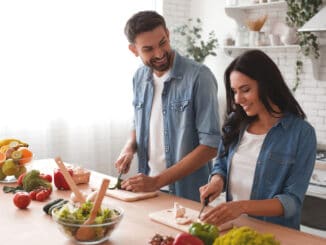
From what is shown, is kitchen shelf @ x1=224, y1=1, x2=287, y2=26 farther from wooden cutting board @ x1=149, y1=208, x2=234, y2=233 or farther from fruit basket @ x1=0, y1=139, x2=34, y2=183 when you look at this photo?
wooden cutting board @ x1=149, y1=208, x2=234, y2=233

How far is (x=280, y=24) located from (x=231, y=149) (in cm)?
246

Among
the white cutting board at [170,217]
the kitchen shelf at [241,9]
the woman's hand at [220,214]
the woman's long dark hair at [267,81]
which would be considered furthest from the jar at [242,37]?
the woman's hand at [220,214]

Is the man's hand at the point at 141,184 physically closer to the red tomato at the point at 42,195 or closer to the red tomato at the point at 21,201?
the red tomato at the point at 42,195

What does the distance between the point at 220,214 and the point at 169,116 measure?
35.7 inches

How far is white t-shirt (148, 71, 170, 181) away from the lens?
2545 mm

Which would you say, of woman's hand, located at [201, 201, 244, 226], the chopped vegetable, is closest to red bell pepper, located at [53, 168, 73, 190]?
woman's hand, located at [201, 201, 244, 226]

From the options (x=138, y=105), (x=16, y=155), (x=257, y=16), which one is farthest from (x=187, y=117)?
(x=257, y=16)

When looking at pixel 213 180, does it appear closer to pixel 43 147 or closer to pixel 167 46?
pixel 167 46

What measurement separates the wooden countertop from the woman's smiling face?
1.61ft

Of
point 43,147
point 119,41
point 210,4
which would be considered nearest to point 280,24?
point 210,4

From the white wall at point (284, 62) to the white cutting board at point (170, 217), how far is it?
259 cm

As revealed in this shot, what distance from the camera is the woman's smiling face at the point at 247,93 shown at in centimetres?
198

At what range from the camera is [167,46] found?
2414 millimetres

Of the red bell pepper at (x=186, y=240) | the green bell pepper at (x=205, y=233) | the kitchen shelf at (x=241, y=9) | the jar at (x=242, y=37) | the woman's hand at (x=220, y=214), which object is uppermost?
the kitchen shelf at (x=241, y=9)
